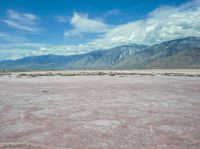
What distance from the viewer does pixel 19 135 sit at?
389 inches

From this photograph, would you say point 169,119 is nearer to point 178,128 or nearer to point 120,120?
point 178,128

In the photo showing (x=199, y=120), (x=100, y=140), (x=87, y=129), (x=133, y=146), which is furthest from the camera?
(x=199, y=120)

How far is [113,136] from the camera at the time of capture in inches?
378

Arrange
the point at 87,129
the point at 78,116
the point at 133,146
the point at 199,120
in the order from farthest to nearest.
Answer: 1. the point at 78,116
2. the point at 199,120
3. the point at 87,129
4. the point at 133,146

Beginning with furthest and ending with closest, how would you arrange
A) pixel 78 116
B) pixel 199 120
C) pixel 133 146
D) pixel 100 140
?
1. pixel 78 116
2. pixel 199 120
3. pixel 100 140
4. pixel 133 146

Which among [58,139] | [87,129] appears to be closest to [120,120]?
[87,129]

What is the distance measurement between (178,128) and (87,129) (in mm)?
4287

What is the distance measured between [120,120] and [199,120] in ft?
13.8

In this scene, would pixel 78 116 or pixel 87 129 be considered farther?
pixel 78 116

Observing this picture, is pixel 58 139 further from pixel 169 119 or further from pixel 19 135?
pixel 169 119

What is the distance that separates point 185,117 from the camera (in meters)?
12.9

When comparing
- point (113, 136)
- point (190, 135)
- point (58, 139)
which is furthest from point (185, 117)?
point (58, 139)

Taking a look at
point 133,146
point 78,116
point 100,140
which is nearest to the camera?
point 133,146

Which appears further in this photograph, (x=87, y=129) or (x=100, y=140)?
(x=87, y=129)
